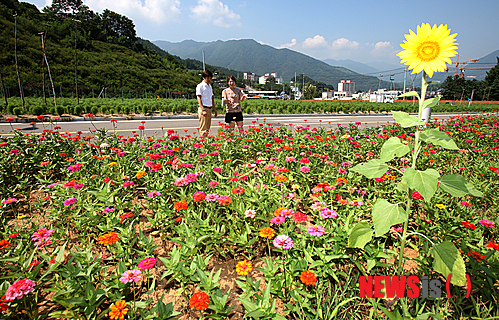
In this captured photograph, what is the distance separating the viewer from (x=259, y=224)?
2252 mm

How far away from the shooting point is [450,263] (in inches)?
45.3

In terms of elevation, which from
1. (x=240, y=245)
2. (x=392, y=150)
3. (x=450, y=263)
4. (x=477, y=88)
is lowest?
(x=240, y=245)

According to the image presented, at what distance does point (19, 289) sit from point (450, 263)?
2256 mm

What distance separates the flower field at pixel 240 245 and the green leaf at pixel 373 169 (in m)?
0.01

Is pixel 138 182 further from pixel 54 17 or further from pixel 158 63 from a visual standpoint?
pixel 54 17

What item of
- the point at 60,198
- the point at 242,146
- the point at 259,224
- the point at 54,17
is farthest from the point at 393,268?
the point at 54,17

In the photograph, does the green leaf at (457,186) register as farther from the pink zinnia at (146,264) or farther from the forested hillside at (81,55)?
the forested hillside at (81,55)

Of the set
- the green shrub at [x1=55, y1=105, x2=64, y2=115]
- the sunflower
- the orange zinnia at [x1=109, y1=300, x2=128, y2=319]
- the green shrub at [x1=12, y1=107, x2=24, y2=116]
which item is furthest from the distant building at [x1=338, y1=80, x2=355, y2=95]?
the orange zinnia at [x1=109, y1=300, x2=128, y2=319]

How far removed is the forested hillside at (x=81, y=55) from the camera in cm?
3853

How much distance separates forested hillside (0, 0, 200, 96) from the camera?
38531 millimetres

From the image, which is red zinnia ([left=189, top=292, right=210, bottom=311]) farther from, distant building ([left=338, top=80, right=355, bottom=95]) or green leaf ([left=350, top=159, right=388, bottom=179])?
distant building ([left=338, top=80, right=355, bottom=95])

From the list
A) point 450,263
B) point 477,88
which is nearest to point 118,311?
point 450,263

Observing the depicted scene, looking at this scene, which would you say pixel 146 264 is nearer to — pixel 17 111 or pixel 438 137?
pixel 438 137

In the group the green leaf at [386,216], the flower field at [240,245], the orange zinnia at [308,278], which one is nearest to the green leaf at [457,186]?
the flower field at [240,245]
